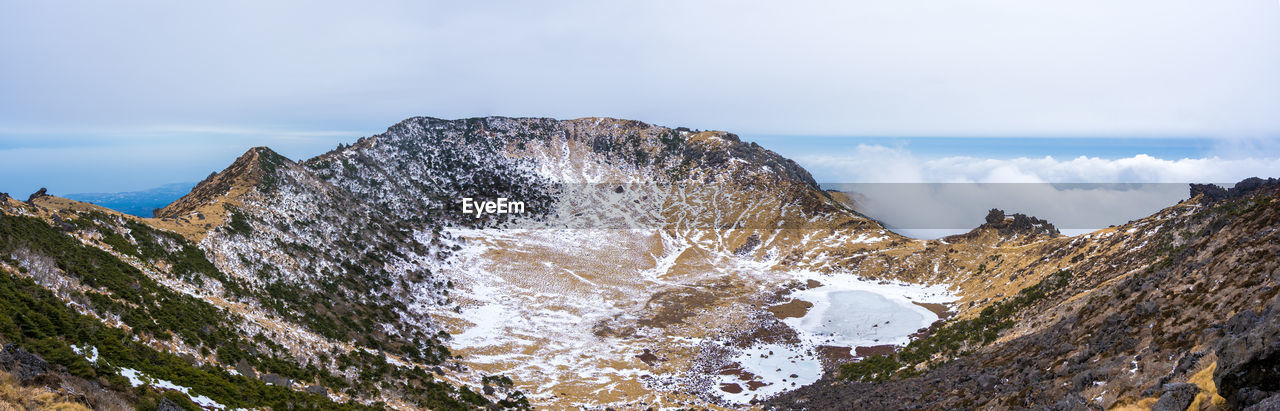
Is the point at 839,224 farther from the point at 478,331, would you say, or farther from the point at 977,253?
the point at 478,331

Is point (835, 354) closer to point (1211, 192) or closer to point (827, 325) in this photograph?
point (827, 325)

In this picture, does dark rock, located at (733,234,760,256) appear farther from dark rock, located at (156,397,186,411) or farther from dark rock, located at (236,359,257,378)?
dark rock, located at (156,397,186,411)

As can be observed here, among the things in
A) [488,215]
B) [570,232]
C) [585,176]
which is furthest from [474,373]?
[585,176]

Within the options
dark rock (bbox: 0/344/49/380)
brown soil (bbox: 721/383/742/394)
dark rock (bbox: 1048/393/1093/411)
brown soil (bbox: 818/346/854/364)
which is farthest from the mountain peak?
dark rock (bbox: 1048/393/1093/411)

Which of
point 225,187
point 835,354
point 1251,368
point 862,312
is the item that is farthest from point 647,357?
point 225,187

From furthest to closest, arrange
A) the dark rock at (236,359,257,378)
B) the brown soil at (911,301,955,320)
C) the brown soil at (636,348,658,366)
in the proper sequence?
the brown soil at (911,301,955,320), the brown soil at (636,348,658,366), the dark rock at (236,359,257,378)
